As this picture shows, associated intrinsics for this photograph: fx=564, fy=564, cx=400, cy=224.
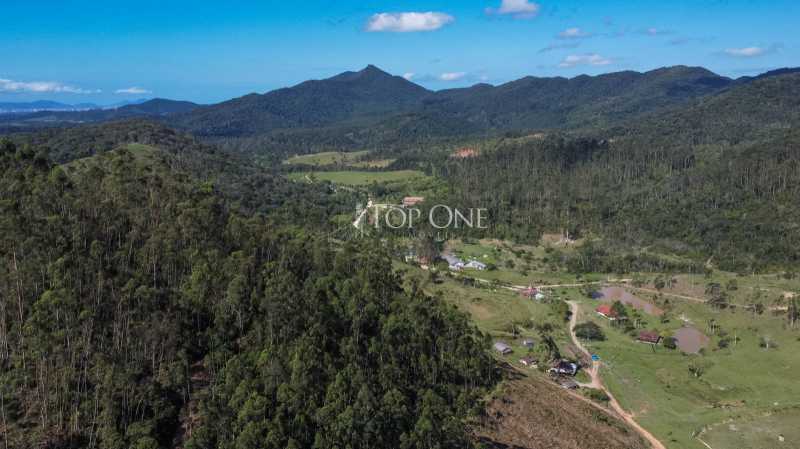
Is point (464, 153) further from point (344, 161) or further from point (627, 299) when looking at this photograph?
point (627, 299)

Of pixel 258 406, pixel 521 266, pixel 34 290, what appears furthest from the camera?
pixel 521 266

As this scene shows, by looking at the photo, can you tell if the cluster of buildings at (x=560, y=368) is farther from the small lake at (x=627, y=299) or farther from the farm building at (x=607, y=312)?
the small lake at (x=627, y=299)

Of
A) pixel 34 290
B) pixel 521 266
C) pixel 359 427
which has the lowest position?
pixel 521 266

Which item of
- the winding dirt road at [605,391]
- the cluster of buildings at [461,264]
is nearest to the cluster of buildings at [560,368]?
the winding dirt road at [605,391]

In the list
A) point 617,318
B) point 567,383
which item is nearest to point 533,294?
point 617,318

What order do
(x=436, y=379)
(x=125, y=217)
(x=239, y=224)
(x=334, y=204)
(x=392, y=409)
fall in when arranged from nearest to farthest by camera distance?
(x=392, y=409) → (x=436, y=379) → (x=125, y=217) → (x=239, y=224) → (x=334, y=204)

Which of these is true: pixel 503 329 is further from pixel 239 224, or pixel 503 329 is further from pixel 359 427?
pixel 359 427

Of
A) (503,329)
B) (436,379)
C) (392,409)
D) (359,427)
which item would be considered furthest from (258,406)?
(503,329)
